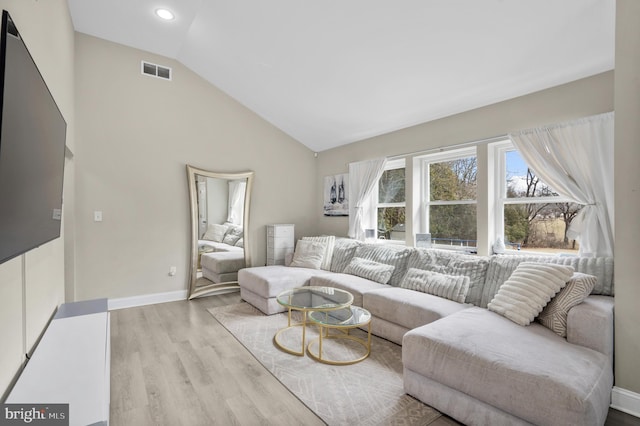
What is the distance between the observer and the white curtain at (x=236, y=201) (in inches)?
181

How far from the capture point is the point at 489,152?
3.24 m

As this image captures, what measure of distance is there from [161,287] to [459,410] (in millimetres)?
3720

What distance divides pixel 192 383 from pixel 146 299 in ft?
7.25

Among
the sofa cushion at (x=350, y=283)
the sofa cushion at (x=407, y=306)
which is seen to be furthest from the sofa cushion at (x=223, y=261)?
the sofa cushion at (x=407, y=306)

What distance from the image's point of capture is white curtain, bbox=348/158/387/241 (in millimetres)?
4480

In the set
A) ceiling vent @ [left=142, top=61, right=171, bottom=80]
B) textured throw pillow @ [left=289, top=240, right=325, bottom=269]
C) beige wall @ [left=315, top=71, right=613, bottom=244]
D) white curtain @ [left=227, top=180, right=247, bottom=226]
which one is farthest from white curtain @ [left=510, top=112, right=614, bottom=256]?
ceiling vent @ [left=142, top=61, right=171, bottom=80]

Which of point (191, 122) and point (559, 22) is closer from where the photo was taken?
point (559, 22)

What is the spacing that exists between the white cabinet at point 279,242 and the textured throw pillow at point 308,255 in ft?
0.97

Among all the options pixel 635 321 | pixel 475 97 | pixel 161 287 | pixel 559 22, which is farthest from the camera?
pixel 161 287

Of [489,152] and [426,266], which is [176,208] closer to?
→ [426,266]

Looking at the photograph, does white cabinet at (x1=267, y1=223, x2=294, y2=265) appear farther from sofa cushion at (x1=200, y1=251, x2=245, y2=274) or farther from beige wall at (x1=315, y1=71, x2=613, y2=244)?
beige wall at (x1=315, y1=71, x2=613, y2=244)

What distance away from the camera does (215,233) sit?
4445 millimetres

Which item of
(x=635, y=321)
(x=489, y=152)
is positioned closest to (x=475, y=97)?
(x=489, y=152)

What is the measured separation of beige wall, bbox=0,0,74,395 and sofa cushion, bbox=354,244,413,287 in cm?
301
